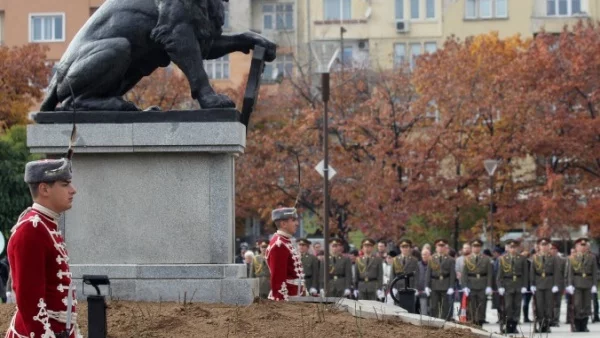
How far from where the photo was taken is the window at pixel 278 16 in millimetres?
64750

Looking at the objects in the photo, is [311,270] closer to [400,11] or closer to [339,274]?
[339,274]

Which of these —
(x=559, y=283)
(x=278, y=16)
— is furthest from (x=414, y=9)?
(x=559, y=283)

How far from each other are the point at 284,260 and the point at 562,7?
51.5 m

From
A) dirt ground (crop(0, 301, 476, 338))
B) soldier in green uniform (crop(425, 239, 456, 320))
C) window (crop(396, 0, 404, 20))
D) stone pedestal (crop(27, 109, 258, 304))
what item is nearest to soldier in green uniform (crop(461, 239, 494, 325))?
soldier in green uniform (crop(425, 239, 456, 320))

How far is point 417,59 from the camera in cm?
4825

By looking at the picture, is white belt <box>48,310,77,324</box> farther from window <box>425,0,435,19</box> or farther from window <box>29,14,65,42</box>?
window <box>425,0,435,19</box>

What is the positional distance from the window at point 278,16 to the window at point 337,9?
1.84 meters

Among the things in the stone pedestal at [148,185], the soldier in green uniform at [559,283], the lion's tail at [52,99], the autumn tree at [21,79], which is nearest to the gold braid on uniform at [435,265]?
the soldier in green uniform at [559,283]

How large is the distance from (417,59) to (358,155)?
5564 millimetres

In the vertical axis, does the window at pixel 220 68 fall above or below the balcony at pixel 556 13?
below

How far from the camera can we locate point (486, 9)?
62500mm

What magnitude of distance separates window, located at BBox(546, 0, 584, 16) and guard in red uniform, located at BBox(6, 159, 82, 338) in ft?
185

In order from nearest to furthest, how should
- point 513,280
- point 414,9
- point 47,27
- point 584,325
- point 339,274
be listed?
1. point 584,325
2. point 339,274
3. point 513,280
4. point 47,27
5. point 414,9

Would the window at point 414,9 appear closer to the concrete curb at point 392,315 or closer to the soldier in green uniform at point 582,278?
the soldier in green uniform at point 582,278
